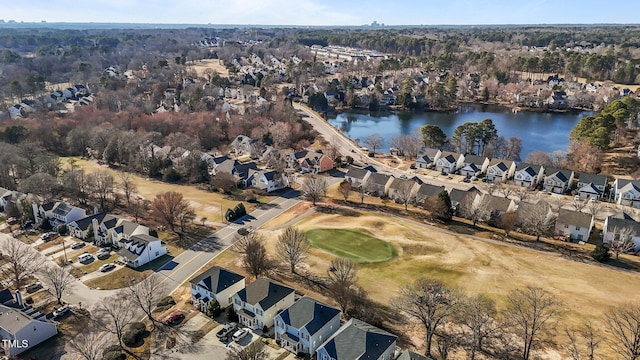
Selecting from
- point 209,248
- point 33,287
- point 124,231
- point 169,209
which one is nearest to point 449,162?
point 209,248

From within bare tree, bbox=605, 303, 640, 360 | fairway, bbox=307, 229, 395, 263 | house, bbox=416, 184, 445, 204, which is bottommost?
fairway, bbox=307, 229, 395, 263

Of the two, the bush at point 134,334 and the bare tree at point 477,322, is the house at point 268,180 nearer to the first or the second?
the bush at point 134,334

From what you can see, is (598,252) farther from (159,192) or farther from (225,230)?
(159,192)

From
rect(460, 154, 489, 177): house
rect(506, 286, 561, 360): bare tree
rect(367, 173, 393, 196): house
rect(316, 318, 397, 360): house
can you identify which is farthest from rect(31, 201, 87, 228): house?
rect(460, 154, 489, 177): house

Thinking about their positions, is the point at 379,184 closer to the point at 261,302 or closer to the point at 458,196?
the point at 458,196

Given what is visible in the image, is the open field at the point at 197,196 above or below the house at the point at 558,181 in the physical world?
below

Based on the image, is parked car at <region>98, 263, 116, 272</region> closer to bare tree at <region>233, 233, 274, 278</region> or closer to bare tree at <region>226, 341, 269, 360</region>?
bare tree at <region>233, 233, 274, 278</region>

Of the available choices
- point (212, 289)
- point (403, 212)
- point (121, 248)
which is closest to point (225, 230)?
point (121, 248)

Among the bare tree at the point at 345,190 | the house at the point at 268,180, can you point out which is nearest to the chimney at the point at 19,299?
the house at the point at 268,180
